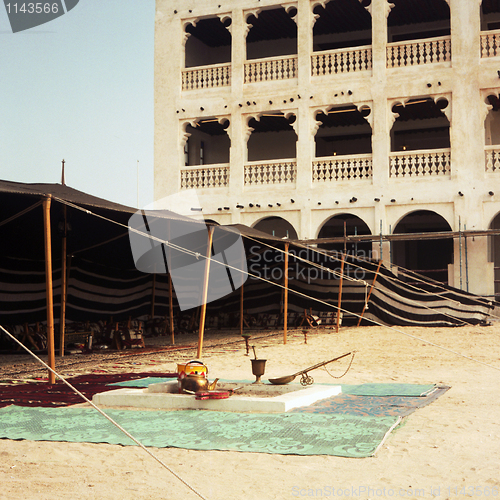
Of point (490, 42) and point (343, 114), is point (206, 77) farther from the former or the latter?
point (490, 42)

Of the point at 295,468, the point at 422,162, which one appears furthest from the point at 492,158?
the point at 295,468

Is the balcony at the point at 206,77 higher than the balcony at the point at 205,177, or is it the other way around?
the balcony at the point at 206,77

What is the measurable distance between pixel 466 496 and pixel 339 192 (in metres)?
14.1

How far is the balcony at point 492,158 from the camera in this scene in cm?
1596

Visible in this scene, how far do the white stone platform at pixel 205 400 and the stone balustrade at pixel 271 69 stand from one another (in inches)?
517

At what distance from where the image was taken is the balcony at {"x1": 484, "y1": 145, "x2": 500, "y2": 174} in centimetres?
1596

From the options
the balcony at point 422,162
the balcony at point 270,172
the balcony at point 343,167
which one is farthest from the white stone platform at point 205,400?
the balcony at point 270,172

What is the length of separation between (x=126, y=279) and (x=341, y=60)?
8.50 metres

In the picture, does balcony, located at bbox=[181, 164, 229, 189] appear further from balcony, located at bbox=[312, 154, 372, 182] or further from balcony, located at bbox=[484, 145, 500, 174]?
balcony, located at bbox=[484, 145, 500, 174]

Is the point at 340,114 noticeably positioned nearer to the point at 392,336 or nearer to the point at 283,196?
the point at 283,196

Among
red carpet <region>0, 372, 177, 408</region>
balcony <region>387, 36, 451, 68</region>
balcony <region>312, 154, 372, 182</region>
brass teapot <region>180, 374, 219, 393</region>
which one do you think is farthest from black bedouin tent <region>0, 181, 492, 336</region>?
balcony <region>387, 36, 451, 68</region>

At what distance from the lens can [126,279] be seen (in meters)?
13.8

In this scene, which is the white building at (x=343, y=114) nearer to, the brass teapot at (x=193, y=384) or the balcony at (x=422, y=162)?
the balcony at (x=422, y=162)

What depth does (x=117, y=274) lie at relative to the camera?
13.5 meters
